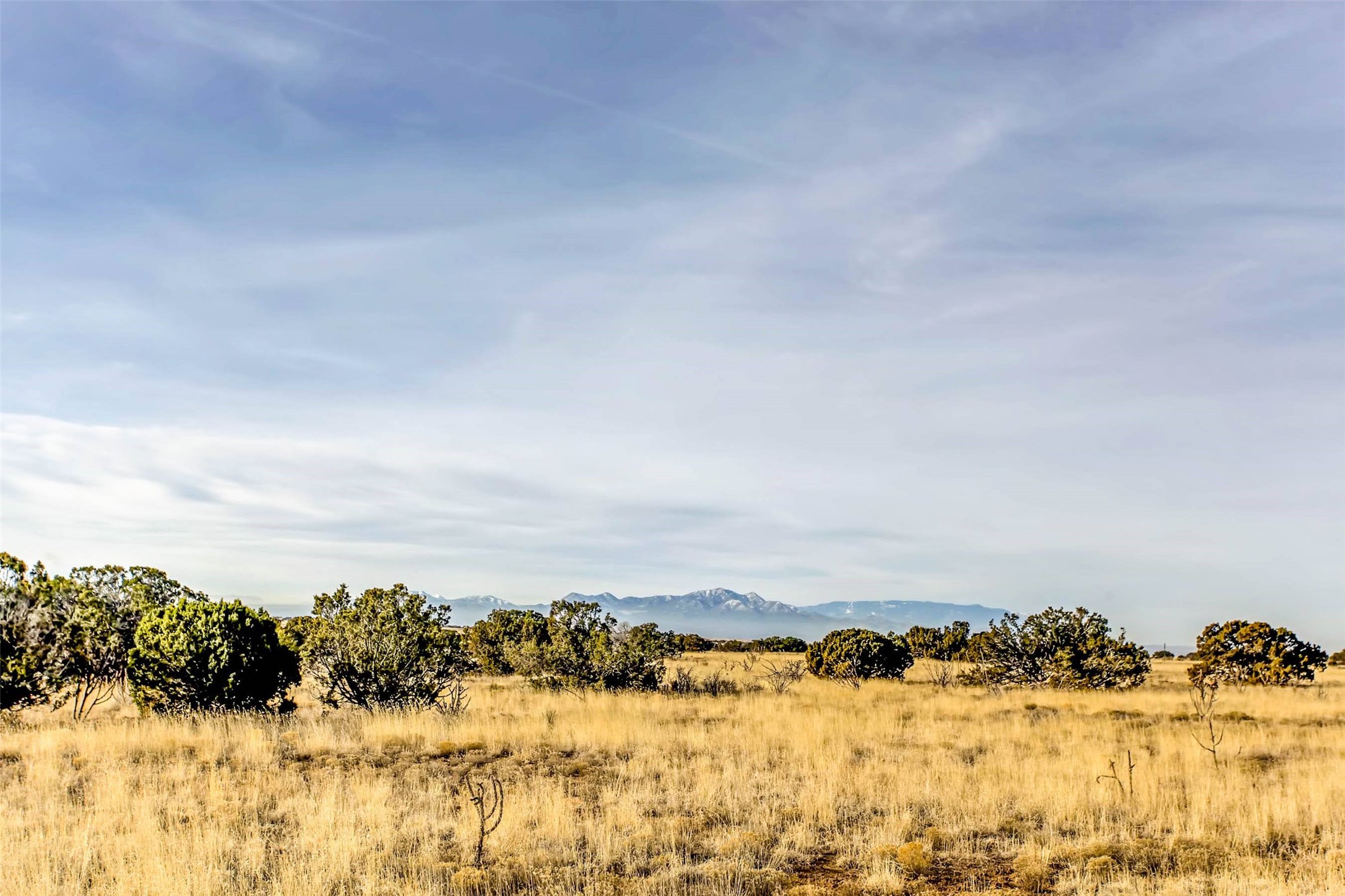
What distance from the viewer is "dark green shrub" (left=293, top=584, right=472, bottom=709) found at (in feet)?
65.4

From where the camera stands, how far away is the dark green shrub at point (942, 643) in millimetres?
52469

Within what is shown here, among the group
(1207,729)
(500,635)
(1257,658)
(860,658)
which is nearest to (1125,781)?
(1207,729)

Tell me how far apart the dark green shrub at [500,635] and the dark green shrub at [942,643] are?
23.8 meters

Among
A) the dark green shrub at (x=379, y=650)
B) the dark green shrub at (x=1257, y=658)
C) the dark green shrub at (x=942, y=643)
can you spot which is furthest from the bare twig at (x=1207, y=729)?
the dark green shrub at (x=942, y=643)

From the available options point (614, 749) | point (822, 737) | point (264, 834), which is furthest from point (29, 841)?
point (822, 737)

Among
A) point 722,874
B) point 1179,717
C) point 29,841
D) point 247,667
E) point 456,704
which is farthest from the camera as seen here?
point 1179,717

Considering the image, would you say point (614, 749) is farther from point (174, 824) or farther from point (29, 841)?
point (29, 841)

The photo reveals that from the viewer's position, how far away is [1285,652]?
33.2 metres

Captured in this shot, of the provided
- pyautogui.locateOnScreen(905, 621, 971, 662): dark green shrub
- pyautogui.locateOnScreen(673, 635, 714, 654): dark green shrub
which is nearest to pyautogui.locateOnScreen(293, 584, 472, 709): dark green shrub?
pyautogui.locateOnScreen(673, 635, 714, 654): dark green shrub

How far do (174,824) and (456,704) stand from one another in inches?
403

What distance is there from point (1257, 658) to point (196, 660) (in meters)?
37.4

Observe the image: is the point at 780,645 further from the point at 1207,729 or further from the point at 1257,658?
the point at 1207,729

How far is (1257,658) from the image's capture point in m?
33.8

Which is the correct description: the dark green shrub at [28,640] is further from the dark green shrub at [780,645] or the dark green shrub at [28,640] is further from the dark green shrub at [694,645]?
the dark green shrub at [780,645]
